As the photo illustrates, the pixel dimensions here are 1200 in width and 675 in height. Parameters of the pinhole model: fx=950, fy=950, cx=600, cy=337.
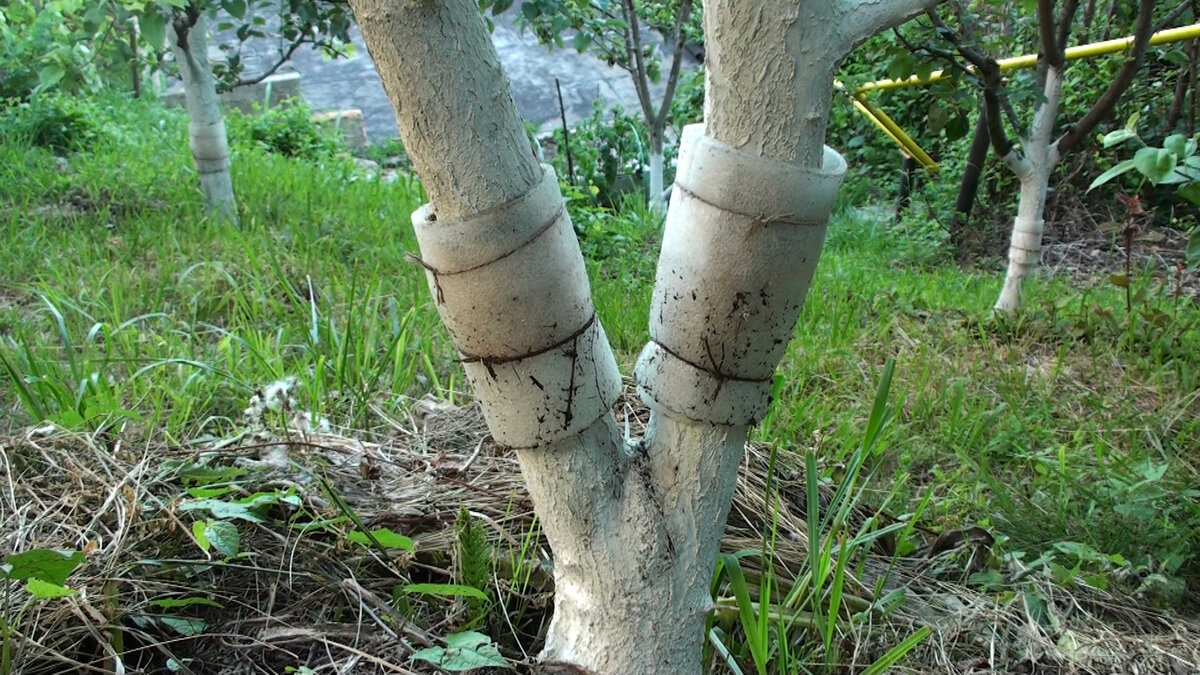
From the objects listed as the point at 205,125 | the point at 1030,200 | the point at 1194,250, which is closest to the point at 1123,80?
the point at 1030,200

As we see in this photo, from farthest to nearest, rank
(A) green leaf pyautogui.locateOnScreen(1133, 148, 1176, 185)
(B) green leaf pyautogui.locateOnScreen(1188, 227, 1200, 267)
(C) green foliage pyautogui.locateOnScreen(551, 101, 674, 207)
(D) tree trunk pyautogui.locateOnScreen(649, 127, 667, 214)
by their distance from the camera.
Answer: (C) green foliage pyautogui.locateOnScreen(551, 101, 674, 207)
(D) tree trunk pyautogui.locateOnScreen(649, 127, 667, 214)
(B) green leaf pyautogui.locateOnScreen(1188, 227, 1200, 267)
(A) green leaf pyautogui.locateOnScreen(1133, 148, 1176, 185)

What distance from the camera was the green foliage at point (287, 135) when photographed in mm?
6816

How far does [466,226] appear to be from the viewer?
1.12 m

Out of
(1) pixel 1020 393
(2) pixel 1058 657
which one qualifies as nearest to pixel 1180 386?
(1) pixel 1020 393

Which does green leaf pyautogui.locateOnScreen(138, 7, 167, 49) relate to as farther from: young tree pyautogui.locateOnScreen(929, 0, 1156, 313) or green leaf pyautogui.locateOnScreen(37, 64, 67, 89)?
young tree pyautogui.locateOnScreen(929, 0, 1156, 313)

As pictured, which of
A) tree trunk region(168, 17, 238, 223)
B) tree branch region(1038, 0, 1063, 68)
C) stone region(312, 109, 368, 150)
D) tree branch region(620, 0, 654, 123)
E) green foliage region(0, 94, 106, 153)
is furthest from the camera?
stone region(312, 109, 368, 150)

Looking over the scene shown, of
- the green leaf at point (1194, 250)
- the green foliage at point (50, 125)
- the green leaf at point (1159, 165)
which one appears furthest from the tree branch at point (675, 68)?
the green leaf at point (1159, 165)

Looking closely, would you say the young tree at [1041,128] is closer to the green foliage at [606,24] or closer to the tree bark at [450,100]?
the green foliage at [606,24]

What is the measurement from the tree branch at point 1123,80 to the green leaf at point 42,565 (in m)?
3.21

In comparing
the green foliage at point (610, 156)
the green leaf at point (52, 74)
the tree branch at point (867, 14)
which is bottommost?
the green foliage at point (610, 156)

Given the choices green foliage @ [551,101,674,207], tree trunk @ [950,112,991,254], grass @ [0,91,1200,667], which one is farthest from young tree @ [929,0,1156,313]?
green foliage @ [551,101,674,207]

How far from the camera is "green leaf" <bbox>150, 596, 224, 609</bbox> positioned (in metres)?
1.36

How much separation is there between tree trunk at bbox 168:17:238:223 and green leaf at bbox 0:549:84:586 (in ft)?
9.63

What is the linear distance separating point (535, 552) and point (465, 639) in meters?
0.29
